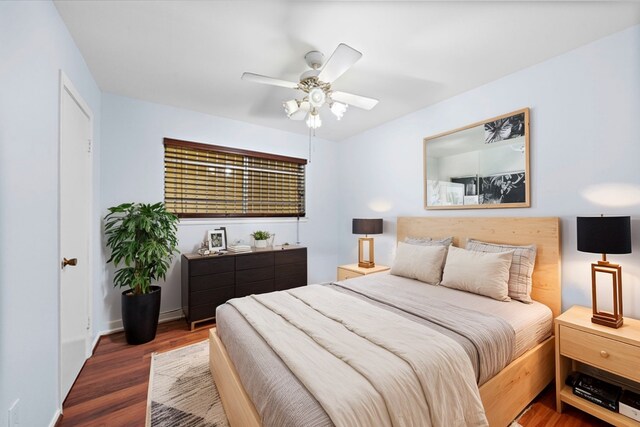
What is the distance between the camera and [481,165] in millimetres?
2752

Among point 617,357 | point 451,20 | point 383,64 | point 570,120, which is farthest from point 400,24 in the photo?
point 617,357

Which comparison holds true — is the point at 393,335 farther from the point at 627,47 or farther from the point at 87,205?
the point at 87,205

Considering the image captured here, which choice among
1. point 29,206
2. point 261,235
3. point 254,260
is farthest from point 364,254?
point 29,206

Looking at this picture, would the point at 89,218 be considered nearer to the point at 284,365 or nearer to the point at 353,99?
the point at 284,365

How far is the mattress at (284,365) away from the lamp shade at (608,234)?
2.07ft

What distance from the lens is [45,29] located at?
1.63 m

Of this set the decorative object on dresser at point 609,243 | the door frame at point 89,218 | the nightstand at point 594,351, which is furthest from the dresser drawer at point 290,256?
the decorative object on dresser at point 609,243

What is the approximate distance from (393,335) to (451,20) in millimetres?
2094

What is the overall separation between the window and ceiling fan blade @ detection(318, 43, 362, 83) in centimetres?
217

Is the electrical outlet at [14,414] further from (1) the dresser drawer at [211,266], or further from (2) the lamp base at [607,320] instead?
(2) the lamp base at [607,320]

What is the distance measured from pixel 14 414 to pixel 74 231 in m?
1.35

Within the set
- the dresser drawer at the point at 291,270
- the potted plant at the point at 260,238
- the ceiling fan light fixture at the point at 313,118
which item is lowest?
the dresser drawer at the point at 291,270

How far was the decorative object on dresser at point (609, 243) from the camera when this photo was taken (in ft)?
5.62

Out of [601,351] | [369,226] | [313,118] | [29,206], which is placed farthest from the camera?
[369,226]
